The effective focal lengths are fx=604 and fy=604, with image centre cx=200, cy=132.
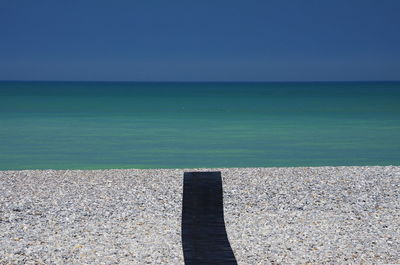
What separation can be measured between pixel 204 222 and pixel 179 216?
0.64 meters

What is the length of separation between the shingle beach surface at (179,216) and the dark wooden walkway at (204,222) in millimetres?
108

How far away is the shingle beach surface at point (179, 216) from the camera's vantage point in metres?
5.20

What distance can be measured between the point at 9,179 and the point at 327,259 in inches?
220

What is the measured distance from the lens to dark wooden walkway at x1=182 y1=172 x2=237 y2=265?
16.5ft

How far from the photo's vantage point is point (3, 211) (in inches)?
270

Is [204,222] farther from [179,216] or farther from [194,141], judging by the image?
[194,141]

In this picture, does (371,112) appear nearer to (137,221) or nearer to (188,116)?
(188,116)

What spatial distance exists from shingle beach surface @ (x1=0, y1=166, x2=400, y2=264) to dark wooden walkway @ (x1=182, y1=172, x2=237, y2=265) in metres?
0.11

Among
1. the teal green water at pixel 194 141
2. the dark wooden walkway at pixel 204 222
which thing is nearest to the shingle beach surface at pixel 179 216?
the dark wooden walkway at pixel 204 222

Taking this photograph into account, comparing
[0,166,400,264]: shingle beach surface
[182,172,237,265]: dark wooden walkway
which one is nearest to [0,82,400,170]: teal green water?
[0,166,400,264]: shingle beach surface

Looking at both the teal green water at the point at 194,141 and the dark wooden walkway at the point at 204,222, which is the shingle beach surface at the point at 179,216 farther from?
the teal green water at the point at 194,141

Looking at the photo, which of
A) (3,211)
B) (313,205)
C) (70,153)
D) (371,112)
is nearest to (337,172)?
(313,205)

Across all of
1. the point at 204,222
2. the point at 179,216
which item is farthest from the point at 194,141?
the point at 204,222

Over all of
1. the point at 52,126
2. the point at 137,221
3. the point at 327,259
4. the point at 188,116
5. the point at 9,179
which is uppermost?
the point at 188,116
